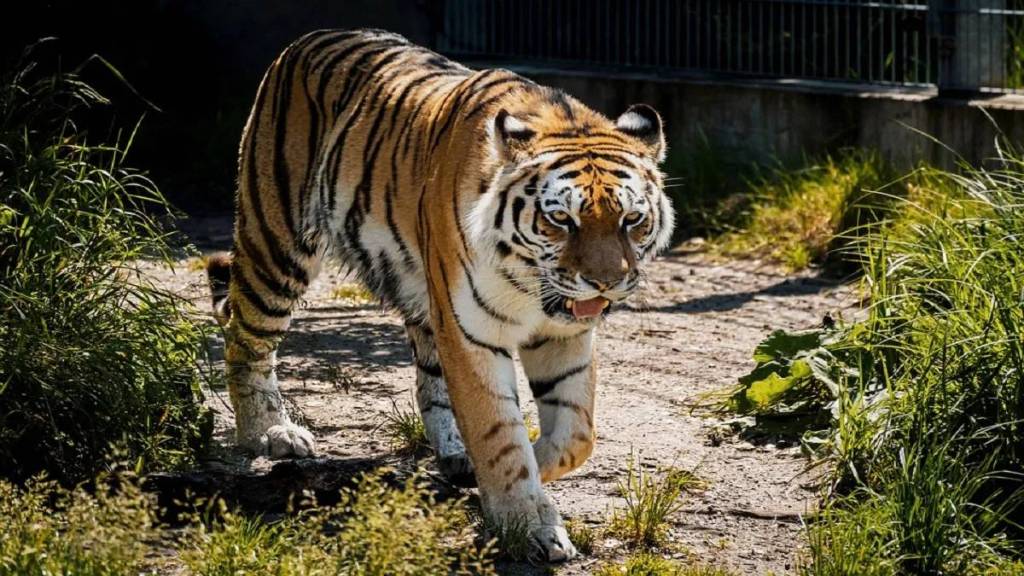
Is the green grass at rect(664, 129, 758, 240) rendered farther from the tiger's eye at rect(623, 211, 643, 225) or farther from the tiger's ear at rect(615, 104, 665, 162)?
the tiger's eye at rect(623, 211, 643, 225)

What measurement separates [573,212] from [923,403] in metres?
1.21

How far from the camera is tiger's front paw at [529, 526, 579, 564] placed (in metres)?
4.75

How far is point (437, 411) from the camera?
588 cm

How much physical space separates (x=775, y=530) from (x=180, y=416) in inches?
79.2

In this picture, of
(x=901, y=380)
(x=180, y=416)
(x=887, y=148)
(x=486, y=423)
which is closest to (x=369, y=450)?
(x=180, y=416)

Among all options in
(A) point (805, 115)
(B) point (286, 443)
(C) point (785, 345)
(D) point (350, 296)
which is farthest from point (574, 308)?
(A) point (805, 115)

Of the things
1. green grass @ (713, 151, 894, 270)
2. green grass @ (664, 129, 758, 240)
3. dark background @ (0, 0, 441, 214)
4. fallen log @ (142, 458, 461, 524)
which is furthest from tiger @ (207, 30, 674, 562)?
dark background @ (0, 0, 441, 214)

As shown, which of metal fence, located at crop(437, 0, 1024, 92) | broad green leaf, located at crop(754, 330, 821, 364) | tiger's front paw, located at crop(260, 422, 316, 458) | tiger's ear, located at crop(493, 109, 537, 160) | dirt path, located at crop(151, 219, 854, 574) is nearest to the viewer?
tiger's ear, located at crop(493, 109, 537, 160)

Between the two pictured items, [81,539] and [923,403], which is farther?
[923,403]

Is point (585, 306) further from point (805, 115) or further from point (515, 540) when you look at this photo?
point (805, 115)

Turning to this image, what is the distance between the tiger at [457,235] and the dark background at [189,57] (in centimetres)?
480

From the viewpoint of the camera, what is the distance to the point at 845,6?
1006 centimetres

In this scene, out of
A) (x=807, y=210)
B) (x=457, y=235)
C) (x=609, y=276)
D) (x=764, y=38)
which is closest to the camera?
(x=609, y=276)

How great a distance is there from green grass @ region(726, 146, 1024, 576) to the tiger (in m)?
0.88
